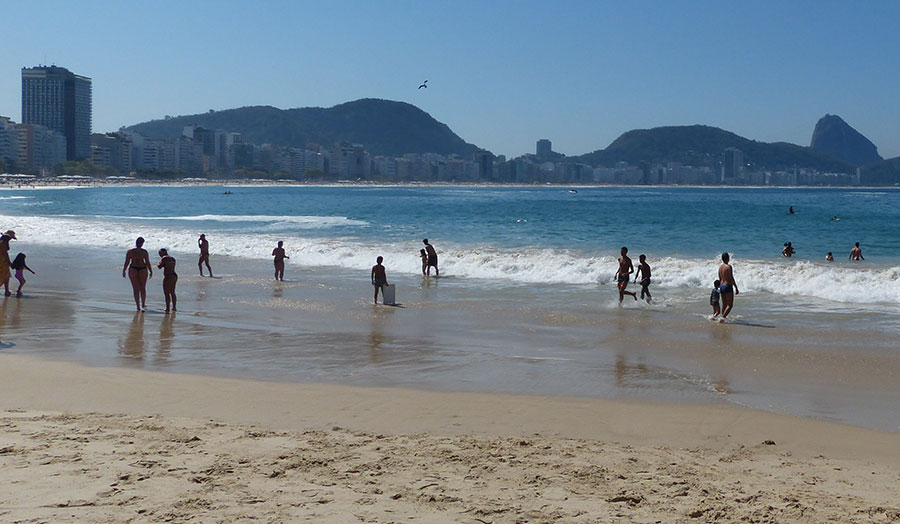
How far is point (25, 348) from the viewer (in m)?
10.6

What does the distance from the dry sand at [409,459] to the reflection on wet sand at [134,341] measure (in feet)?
6.01

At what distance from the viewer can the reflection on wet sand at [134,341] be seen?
10328 mm

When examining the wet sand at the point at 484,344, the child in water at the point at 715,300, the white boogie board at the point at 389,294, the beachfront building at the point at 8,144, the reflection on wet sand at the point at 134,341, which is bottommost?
the reflection on wet sand at the point at 134,341

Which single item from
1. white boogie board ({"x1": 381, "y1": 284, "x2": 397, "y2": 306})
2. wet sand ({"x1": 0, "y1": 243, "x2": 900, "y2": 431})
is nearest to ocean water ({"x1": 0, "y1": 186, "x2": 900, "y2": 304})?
wet sand ({"x1": 0, "y1": 243, "x2": 900, "y2": 431})

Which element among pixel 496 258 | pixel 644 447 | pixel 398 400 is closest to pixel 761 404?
pixel 644 447

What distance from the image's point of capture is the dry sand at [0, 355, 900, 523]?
484cm

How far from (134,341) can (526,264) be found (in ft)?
42.8

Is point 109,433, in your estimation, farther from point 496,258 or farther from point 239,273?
point 496,258

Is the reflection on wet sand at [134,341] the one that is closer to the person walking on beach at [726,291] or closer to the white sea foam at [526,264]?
the person walking on beach at [726,291]

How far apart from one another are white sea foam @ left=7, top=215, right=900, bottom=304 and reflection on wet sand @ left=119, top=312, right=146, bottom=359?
396 inches

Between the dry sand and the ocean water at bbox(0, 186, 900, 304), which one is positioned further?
the ocean water at bbox(0, 186, 900, 304)

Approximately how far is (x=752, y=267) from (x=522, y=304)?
9.05 m

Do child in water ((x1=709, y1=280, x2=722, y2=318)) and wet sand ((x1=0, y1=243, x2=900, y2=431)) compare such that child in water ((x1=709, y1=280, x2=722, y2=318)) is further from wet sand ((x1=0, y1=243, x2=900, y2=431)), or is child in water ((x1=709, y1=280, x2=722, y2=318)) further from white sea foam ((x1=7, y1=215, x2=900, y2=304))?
white sea foam ((x1=7, y1=215, x2=900, y2=304))

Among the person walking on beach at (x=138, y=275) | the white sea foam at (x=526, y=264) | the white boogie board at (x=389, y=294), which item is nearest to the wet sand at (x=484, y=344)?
the white boogie board at (x=389, y=294)
